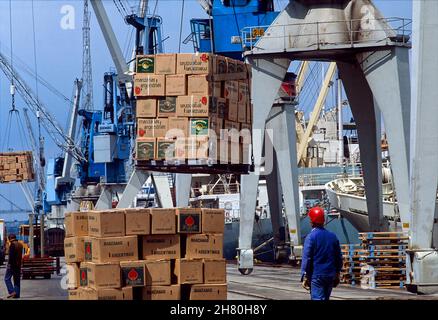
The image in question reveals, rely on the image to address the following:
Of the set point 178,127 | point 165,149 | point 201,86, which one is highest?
point 201,86

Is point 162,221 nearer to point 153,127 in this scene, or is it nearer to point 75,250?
point 75,250

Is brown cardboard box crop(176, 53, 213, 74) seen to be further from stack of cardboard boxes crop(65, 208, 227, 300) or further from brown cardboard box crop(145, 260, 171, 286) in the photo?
brown cardboard box crop(145, 260, 171, 286)

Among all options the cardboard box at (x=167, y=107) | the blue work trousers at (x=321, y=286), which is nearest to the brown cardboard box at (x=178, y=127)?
the cardboard box at (x=167, y=107)

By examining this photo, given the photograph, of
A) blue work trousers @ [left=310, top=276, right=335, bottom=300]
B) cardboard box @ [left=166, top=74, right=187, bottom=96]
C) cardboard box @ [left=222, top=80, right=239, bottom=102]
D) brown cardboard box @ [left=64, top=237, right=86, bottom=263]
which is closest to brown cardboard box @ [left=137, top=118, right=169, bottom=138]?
cardboard box @ [left=166, top=74, right=187, bottom=96]

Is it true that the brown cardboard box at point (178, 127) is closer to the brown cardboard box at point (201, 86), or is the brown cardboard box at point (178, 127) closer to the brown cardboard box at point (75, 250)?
the brown cardboard box at point (201, 86)

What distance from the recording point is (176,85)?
1952 centimetres

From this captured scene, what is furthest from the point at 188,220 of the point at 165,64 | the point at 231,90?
the point at 231,90

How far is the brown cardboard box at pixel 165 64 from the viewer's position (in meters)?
19.6

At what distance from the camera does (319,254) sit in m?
12.7

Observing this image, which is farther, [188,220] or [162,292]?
[188,220]

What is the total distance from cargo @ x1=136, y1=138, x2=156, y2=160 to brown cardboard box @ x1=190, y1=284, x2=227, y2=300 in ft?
16.4

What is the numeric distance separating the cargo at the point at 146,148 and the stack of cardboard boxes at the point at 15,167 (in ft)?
111

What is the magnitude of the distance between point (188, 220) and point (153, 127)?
4.72 m
